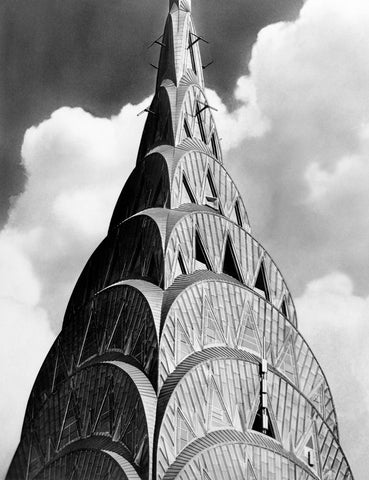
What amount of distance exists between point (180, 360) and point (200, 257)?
1545 cm

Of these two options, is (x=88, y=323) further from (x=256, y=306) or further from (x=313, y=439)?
(x=313, y=439)

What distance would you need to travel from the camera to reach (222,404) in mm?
90750

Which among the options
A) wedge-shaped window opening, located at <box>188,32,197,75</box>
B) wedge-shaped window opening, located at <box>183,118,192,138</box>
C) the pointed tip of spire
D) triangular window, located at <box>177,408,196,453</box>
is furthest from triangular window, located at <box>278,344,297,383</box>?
the pointed tip of spire

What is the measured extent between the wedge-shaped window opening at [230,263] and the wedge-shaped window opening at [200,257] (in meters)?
3.03

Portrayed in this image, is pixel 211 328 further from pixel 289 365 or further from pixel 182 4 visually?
pixel 182 4

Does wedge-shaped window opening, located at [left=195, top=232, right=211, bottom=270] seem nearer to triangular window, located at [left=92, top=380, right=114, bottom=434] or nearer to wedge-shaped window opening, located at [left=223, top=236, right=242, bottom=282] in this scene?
wedge-shaped window opening, located at [left=223, top=236, right=242, bottom=282]

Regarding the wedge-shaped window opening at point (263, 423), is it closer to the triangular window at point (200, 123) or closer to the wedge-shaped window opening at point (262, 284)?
the wedge-shaped window opening at point (262, 284)

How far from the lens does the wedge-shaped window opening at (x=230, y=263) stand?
107 metres

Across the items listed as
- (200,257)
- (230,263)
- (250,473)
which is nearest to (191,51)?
(230,263)

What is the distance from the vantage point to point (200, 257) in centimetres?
10462

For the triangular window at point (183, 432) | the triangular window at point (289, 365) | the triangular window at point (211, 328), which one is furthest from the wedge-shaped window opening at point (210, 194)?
the triangular window at point (183, 432)

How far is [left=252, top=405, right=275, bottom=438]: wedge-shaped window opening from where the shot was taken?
302 feet

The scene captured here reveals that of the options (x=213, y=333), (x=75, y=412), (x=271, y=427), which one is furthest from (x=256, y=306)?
(x=75, y=412)

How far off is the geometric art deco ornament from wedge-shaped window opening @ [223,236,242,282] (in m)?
0.12
